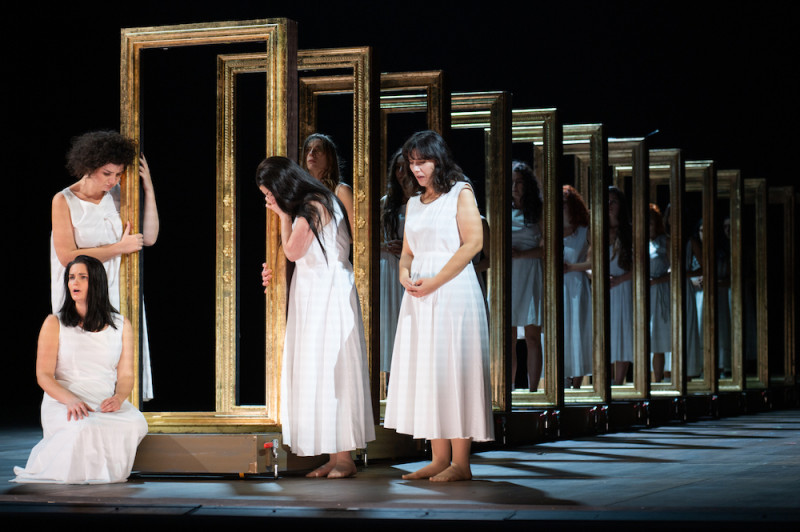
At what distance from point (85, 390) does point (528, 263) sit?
150 inches

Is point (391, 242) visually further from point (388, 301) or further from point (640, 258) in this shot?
point (640, 258)

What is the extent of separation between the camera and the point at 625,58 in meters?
10.8

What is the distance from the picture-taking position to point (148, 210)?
18.6ft

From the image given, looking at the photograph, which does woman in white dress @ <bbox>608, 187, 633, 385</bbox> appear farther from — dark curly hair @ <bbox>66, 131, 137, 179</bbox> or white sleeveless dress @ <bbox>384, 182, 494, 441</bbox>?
dark curly hair @ <bbox>66, 131, 137, 179</bbox>

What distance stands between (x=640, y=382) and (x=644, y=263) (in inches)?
34.1

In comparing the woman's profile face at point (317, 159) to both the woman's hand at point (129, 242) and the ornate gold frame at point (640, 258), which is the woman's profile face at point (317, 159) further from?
the ornate gold frame at point (640, 258)

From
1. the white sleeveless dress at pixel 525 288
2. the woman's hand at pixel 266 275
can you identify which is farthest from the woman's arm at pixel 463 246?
the white sleeveless dress at pixel 525 288

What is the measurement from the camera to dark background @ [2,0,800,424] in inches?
369

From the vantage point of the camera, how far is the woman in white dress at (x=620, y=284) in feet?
31.3

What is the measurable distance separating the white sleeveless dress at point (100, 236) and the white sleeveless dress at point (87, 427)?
176 millimetres

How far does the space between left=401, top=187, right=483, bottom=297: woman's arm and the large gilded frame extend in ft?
2.50

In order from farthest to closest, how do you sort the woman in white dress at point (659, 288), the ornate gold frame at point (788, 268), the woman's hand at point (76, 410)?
the ornate gold frame at point (788, 268), the woman in white dress at point (659, 288), the woman's hand at point (76, 410)

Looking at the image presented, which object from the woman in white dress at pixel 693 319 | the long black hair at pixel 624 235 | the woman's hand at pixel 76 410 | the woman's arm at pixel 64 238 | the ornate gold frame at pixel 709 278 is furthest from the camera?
the woman in white dress at pixel 693 319

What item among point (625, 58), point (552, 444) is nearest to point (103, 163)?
point (552, 444)
